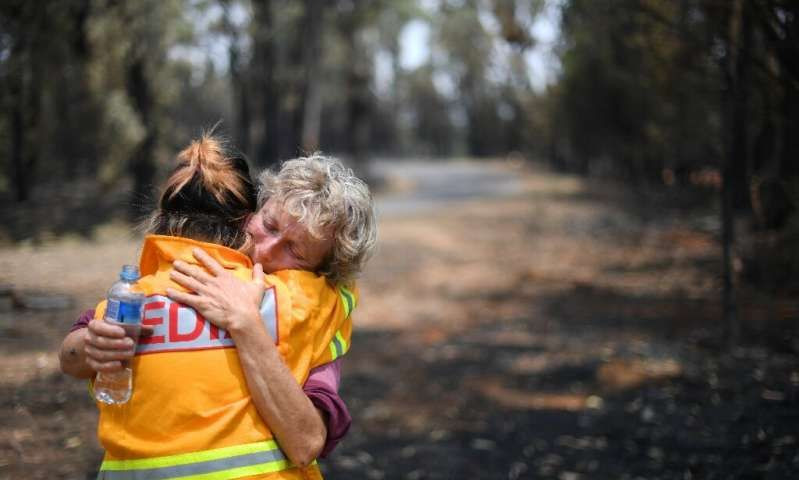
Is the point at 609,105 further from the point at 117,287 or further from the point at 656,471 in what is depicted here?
the point at 117,287

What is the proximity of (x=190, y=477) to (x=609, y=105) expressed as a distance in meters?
23.9

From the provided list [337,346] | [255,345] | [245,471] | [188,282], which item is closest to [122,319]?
[188,282]

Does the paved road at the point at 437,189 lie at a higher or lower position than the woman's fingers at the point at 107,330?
lower

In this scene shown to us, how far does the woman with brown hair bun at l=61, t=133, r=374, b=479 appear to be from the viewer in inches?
71.2

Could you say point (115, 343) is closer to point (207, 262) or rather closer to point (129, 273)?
point (129, 273)

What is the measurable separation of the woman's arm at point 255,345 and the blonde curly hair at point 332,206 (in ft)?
0.80

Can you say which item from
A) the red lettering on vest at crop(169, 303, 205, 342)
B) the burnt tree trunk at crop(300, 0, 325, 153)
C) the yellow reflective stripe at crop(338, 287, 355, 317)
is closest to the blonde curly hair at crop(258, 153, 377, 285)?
the yellow reflective stripe at crop(338, 287, 355, 317)

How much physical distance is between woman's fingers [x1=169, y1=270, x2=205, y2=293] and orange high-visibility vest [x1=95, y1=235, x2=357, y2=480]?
2 centimetres

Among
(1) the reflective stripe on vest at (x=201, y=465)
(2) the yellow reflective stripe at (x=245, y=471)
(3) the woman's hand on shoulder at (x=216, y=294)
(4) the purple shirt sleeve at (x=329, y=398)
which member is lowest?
(2) the yellow reflective stripe at (x=245, y=471)

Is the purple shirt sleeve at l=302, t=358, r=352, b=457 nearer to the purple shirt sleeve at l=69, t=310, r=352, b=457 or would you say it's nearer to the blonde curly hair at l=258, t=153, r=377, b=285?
the purple shirt sleeve at l=69, t=310, r=352, b=457

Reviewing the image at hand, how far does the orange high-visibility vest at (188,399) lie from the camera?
1.81 meters

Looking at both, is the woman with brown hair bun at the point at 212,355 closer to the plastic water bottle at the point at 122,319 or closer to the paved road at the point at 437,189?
the plastic water bottle at the point at 122,319

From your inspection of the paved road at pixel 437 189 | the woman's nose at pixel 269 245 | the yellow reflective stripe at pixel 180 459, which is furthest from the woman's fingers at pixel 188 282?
the paved road at pixel 437 189

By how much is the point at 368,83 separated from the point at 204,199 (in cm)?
3301
